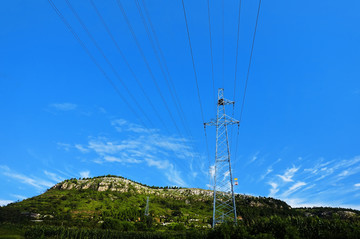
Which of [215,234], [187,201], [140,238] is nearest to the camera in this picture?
[215,234]

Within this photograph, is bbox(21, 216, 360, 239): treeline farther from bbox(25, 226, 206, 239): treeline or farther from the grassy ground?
the grassy ground

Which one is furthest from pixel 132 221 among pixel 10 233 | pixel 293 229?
pixel 293 229

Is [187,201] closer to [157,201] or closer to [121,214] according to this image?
[157,201]

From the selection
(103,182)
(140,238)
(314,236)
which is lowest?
(140,238)

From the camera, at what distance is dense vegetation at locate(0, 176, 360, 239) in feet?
78.5

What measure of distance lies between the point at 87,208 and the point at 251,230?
11387 cm

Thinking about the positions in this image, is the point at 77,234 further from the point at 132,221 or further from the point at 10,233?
the point at 132,221

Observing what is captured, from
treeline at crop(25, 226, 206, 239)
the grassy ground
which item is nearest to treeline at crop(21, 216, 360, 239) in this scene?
treeline at crop(25, 226, 206, 239)

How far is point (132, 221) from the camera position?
102312mm

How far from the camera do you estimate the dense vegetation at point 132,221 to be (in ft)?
78.5

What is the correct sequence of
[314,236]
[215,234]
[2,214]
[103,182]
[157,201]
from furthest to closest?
[103,182], [157,201], [2,214], [215,234], [314,236]

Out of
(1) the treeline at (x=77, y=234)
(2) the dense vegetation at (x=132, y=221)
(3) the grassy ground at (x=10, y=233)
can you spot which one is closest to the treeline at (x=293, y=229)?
(2) the dense vegetation at (x=132, y=221)

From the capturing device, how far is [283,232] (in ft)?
75.2

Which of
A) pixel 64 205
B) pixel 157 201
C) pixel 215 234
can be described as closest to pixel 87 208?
pixel 64 205
